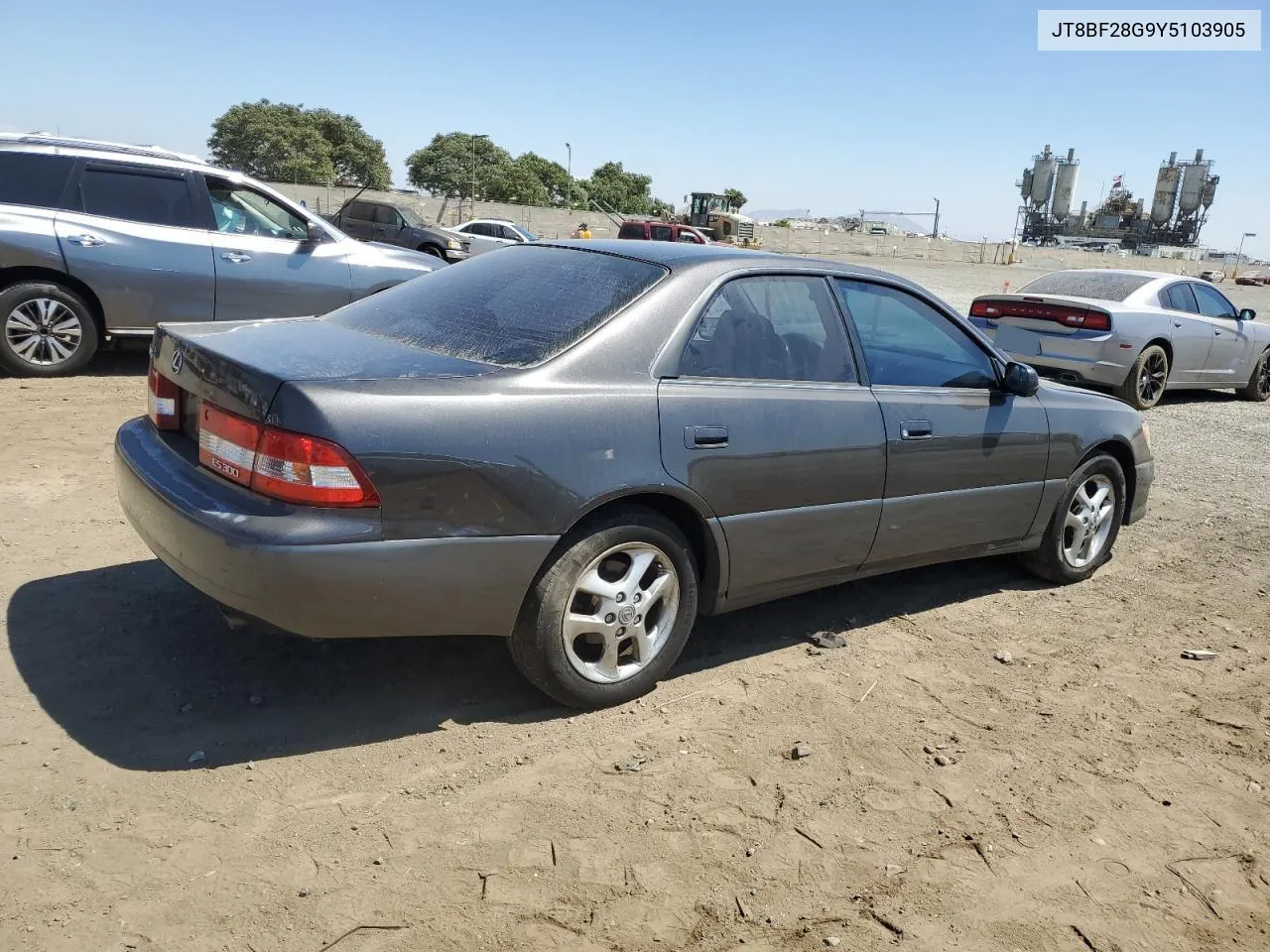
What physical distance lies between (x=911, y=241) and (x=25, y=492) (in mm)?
81036

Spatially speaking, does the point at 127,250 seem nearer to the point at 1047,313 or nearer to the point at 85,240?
the point at 85,240

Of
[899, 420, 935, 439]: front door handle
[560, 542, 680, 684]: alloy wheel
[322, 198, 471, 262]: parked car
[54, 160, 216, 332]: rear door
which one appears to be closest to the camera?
[560, 542, 680, 684]: alloy wheel

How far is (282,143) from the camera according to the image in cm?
8369

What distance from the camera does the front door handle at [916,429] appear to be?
4.17 meters

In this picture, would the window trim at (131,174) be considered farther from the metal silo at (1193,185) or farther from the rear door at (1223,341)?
the metal silo at (1193,185)

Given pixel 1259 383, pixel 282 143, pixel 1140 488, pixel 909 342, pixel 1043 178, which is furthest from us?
pixel 1043 178

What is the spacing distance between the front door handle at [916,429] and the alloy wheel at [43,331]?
6810 millimetres

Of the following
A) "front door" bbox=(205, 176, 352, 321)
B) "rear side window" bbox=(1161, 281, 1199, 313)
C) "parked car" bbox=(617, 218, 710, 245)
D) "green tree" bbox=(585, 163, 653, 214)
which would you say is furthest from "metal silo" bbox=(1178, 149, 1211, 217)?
"front door" bbox=(205, 176, 352, 321)

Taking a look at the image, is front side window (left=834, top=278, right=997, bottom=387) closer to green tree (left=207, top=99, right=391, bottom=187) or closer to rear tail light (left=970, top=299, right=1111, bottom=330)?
rear tail light (left=970, top=299, right=1111, bottom=330)

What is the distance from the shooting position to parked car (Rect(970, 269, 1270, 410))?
10320 mm

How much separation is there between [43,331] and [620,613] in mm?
6669

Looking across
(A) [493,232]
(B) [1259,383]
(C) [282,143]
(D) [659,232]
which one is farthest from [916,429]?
(C) [282,143]

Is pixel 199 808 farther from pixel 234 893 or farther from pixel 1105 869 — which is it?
pixel 1105 869

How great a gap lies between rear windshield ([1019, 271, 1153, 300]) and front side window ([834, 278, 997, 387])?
6719 millimetres
